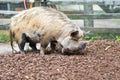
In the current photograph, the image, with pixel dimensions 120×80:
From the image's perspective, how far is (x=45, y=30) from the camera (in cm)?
866

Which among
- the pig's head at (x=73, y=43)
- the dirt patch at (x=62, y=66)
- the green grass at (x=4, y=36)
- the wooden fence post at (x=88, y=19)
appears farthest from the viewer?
the wooden fence post at (x=88, y=19)

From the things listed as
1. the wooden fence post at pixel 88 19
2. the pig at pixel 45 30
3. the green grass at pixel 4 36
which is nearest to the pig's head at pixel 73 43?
the pig at pixel 45 30

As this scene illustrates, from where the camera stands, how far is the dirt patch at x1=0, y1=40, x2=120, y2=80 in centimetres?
688

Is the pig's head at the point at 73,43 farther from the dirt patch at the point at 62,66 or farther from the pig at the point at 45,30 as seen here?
the dirt patch at the point at 62,66

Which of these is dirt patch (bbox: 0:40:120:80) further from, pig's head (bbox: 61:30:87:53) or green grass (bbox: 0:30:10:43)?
green grass (bbox: 0:30:10:43)

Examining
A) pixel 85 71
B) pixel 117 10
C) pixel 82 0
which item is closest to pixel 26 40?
pixel 85 71

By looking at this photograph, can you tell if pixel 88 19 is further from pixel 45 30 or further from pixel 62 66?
pixel 62 66

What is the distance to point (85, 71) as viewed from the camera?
7137 mm

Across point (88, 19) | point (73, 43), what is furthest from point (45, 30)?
point (88, 19)

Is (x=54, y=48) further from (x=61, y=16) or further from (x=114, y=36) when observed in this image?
(x=114, y=36)

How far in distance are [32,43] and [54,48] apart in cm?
50

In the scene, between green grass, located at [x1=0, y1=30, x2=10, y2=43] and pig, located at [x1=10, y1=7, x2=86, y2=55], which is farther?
green grass, located at [x1=0, y1=30, x2=10, y2=43]

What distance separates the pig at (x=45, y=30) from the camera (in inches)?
336

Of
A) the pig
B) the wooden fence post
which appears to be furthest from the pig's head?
the wooden fence post
